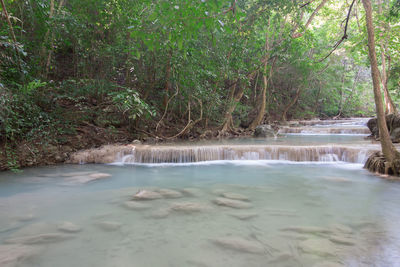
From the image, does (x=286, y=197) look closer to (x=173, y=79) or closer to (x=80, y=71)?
(x=173, y=79)

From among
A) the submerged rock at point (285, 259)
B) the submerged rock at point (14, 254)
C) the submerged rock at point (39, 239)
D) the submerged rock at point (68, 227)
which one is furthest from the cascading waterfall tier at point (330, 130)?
the submerged rock at point (14, 254)

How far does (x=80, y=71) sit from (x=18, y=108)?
3.38 m

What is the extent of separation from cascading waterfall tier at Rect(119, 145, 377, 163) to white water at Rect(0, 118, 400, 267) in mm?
1447

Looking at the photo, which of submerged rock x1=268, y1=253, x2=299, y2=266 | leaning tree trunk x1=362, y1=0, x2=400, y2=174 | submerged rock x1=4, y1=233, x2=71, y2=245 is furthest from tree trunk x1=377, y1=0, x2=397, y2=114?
submerged rock x1=4, y1=233, x2=71, y2=245

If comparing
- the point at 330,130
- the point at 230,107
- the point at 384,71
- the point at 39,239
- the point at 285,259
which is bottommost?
the point at 285,259

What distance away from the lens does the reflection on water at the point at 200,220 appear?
2402 mm

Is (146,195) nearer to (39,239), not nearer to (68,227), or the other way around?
(68,227)

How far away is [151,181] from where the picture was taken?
5.46 metres

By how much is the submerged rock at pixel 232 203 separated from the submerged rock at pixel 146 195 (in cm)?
102

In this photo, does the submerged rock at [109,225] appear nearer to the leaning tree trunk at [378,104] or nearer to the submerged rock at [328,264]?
the submerged rock at [328,264]

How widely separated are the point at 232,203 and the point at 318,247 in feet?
5.16

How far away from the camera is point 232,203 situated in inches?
154

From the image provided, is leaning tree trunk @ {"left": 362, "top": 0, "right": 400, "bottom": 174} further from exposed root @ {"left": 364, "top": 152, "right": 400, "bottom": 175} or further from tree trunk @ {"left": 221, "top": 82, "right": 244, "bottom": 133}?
tree trunk @ {"left": 221, "top": 82, "right": 244, "bottom": 133}

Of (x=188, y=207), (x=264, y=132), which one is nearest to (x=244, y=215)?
(x=188, y=207)
